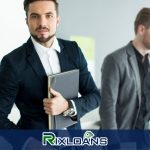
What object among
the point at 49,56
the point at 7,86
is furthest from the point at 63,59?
the point at 7,86

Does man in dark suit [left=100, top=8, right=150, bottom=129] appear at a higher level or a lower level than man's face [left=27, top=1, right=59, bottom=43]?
lower

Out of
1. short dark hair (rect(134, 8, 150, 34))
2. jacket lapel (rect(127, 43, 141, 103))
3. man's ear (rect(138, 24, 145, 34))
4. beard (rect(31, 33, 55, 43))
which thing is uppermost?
short dark hair (rect(134, 8, 150, 34))

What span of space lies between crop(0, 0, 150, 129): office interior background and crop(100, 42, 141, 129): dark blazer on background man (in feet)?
0.09

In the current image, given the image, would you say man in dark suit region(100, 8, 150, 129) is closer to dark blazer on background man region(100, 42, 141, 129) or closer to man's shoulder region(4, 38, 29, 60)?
dark blazer on background man region(100, 42, 141, 129)

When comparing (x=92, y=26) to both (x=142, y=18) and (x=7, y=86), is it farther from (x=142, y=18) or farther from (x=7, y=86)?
(x=7, y=86)

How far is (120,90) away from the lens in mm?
1048

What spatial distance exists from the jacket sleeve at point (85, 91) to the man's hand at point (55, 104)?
4 cm

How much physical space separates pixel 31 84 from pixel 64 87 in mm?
112

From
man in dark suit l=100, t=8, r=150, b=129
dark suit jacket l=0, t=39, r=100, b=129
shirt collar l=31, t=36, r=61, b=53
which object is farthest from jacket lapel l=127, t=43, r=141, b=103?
shirt collar l=31, t=36, r=61, b=53

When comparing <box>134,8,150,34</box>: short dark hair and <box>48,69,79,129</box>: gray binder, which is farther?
<box>134,8,150,34</box>: short dark hair

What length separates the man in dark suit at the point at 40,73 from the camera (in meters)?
0.86

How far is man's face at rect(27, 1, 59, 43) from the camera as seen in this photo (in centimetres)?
88

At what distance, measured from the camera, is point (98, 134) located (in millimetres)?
1051

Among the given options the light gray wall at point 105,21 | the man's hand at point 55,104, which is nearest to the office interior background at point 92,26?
the light gray wall at point 105,21
